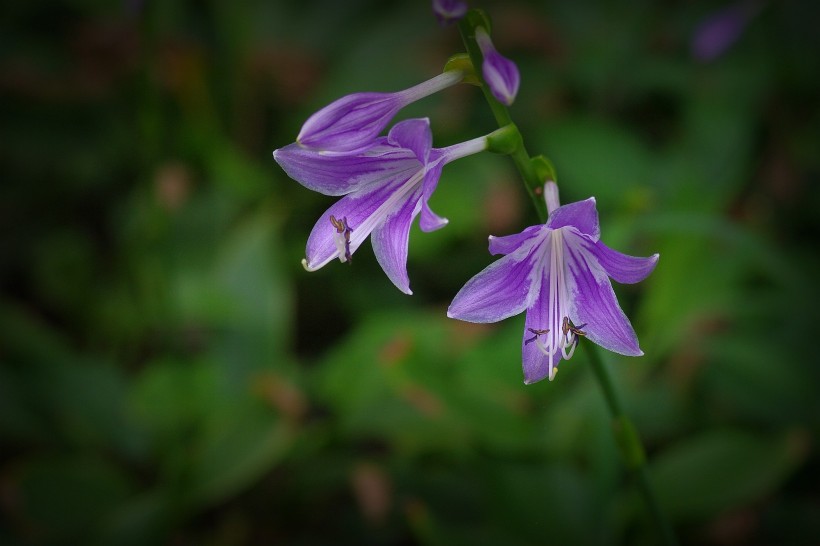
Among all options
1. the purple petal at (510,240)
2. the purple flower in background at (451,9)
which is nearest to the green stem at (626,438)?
the purple petal at (510,240)

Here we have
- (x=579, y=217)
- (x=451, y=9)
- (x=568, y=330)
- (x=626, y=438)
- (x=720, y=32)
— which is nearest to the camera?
(x=451, y=9)

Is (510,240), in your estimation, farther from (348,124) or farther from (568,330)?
(348,124)

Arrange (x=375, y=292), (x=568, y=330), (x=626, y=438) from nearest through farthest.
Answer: (x=568, y=330) < (x=626, y=438) < (x=375, y=292)

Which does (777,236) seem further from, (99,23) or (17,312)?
(99,23)

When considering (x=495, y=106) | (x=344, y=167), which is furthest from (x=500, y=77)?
(x=344, y=167)

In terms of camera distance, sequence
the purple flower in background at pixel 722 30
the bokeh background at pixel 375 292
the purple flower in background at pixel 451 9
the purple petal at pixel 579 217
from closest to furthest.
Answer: the purple flower in background at pixel 451 9
the purple petal at pixel 579 217
the bokeh background at pixel 375 292
the purple flower in background at pixel 722 30

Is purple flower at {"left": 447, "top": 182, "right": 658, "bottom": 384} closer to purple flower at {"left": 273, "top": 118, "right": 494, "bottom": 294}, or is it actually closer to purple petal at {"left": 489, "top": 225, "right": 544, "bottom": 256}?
purple petal at {"left": 489, "top": 225, "right": 544, "bottom": 256}

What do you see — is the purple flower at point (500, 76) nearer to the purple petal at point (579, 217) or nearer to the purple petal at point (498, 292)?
the purple petal at point (579, 217)
